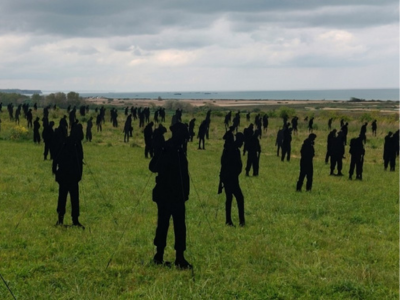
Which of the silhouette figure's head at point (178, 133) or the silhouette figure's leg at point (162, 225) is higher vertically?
the silhouette figure's head at point (178, 133)

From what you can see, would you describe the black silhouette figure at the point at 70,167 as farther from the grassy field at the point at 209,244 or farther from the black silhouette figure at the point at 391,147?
the black silhouette figure at the point at 391,147

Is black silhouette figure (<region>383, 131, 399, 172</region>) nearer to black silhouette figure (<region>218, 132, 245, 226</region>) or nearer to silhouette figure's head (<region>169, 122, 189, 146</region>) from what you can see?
black silhouette figure (<region>218, 132, 245, 226</region>)

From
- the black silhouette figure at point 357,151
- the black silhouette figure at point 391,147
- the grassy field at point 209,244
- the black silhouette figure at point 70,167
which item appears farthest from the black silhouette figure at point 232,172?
the black silhouette figure at point 391,147

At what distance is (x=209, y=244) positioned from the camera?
854 centimetres

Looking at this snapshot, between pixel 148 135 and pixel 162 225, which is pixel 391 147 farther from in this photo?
pixel 162 225

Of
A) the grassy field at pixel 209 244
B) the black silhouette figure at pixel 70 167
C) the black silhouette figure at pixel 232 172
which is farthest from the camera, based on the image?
the black silhouette figure at pixel 232 172

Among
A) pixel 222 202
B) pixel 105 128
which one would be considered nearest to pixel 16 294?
pixel 222 202

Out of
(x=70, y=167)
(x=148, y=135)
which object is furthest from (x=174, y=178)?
(x=148, y=135)

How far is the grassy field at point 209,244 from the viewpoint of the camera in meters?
6.48

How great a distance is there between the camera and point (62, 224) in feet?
30.9

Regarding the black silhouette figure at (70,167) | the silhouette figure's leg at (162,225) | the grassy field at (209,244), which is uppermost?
the black silhouette figure at (70,167)

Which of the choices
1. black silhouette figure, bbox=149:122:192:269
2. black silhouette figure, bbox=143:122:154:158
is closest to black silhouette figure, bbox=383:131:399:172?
black silhouette figure, bbox=143:122:154:158

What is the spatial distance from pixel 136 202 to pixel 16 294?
6306 millimetres

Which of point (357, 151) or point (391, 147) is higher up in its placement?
point (357, 151)
